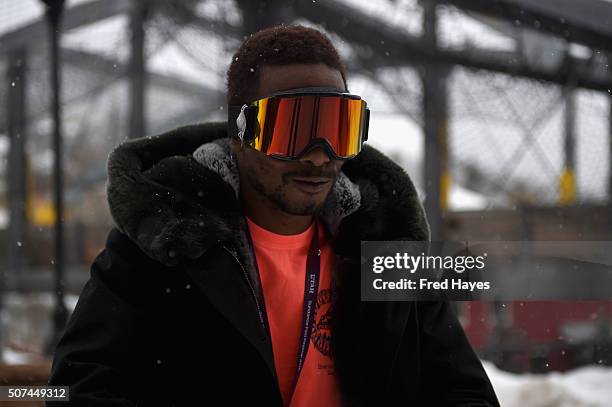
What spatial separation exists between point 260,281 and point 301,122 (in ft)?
1.21

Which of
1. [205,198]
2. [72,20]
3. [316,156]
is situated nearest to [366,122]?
[316,156]

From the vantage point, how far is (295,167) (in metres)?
1.51

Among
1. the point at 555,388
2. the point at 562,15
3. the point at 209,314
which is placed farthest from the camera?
the point at 555,388

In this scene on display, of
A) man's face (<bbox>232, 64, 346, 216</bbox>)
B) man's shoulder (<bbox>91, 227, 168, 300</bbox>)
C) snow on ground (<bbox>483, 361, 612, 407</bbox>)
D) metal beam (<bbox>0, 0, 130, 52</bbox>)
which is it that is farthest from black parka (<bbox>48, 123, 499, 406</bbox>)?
snow on ground (<bbox>483, 361, 612, 407</bbox>)

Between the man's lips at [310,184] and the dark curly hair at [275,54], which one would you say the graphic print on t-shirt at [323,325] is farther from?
the dark curly hair at [275,54]

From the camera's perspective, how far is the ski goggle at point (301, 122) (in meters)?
1.48

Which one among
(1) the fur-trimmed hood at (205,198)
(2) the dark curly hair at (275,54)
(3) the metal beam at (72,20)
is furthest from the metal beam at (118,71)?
(2) the dark curly hair at (275,54)

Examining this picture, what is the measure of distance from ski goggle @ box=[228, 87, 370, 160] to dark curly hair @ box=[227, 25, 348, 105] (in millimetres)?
61

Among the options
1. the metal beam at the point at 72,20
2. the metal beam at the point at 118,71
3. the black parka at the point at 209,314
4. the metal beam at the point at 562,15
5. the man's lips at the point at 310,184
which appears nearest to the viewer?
the black parka at the point at 209,314

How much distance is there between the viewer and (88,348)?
137 cm

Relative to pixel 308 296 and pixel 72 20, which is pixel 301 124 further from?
pixel 72 20

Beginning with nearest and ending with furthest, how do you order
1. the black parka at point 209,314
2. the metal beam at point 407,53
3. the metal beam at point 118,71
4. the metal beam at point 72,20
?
the black parka at point 209,314, the metal beam at point 407,53, the metal beam at point 72,20, the metal beam at point 118,71

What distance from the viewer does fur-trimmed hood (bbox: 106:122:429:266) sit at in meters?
1.46

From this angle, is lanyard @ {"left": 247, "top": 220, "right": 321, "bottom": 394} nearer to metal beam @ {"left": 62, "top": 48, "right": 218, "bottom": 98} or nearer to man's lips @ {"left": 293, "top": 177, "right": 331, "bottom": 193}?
man's lips @ {"left": 293, "top": 177, "right": 331, "bottom": 193}
